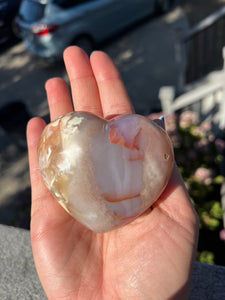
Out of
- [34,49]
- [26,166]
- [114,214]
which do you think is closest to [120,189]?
[114,214]

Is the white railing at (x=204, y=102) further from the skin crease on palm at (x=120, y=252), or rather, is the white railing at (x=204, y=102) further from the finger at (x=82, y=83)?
the skin crease on palm at (x=120, y=252)

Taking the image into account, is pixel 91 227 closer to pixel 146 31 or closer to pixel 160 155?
pixel 160 155

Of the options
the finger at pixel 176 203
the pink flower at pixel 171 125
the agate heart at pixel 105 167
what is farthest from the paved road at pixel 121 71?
the finger at pixel 176 203

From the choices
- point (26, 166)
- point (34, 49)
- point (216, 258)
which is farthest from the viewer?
point (34, 49)

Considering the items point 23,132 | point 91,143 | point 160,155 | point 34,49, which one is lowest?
point 23,132

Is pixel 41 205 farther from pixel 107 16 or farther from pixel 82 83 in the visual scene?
pixel 107 16

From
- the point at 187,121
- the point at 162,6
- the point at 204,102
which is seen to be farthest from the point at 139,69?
the point at 187,121

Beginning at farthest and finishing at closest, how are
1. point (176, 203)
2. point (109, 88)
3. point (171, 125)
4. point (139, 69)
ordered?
1. point (139, 69)
2. point (171, 125)
3. point (109, 88)
4. point (176, 203)
